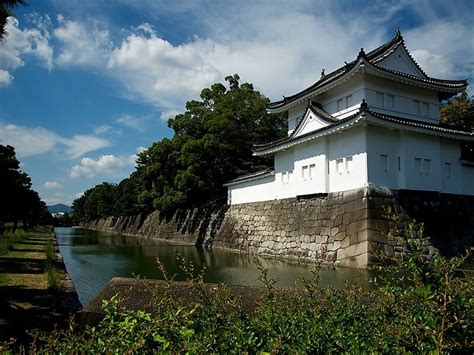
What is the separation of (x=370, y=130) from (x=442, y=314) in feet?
46.1

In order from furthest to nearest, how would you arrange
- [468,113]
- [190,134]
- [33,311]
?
1. [190,134]
2. [468,113]
3. [33,311]

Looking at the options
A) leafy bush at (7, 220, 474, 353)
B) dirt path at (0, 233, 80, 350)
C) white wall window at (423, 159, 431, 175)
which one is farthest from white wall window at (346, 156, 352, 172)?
leafy bush at (7, 220, 474, 353)

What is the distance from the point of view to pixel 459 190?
18062 millimetres

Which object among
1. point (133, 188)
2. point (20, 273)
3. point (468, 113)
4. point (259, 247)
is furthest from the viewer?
point (133, 188)

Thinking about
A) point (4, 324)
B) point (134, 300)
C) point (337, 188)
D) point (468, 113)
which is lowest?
point (4, 324)

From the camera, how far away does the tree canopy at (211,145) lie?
27422 mm

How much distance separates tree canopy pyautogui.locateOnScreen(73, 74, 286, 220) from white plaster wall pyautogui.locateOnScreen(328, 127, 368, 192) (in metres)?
11.2

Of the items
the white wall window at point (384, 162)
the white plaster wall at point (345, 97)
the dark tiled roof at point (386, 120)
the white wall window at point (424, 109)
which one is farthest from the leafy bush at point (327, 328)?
the white wall window at point (424, 109)

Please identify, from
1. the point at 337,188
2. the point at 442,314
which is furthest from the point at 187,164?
the point at 442,314

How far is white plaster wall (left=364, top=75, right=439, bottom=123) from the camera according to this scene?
17219 mm

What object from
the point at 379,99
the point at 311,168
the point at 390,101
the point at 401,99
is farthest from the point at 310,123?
the point at 401,99

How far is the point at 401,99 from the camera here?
713 inches

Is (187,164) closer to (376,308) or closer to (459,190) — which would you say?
(459,190)

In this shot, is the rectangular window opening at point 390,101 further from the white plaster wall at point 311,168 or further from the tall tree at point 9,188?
the tall tree at point 9,188
